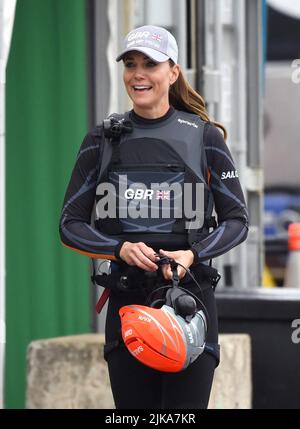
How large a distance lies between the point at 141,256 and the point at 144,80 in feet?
2.00

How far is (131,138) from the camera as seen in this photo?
3.98 metres

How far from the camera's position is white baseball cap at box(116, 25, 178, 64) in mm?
3928

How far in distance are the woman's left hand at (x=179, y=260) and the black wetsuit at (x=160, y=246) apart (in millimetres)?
36

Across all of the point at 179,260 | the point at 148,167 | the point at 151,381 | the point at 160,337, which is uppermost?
the point at 148,167
